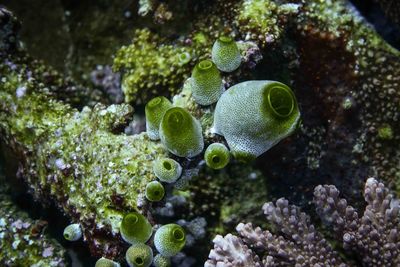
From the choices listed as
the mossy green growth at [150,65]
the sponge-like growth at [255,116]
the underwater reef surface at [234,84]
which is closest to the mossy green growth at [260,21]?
the underwater reef surface at [234,84]

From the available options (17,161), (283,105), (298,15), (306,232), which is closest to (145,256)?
(306,232)

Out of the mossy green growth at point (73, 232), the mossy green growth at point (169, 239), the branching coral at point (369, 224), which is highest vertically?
the mossy green growth at point (73, 232)

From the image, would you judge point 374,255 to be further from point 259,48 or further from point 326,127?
point 259,48

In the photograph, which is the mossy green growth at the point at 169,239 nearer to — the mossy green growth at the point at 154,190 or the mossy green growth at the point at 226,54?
the mossy green growth at the point at 154,190

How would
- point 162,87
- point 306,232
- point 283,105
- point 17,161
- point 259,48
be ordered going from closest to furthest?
point 283,105 → point 306,232 → point 259,48 → point 162,87 → point 17,161

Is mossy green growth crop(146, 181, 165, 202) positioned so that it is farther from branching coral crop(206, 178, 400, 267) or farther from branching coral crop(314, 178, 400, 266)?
branching coral crop(314, 178, 400, 266)

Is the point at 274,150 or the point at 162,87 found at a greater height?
the point at 162,87

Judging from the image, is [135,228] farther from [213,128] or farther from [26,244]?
[26,244]
